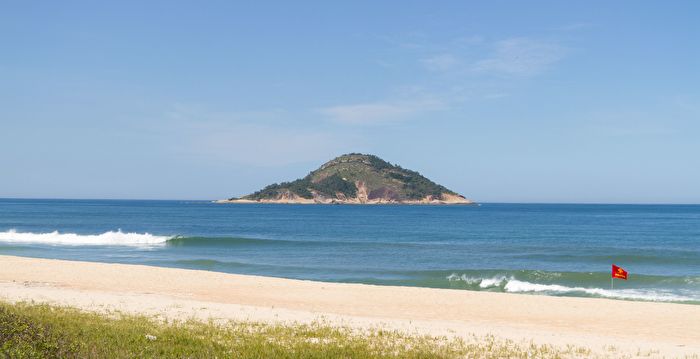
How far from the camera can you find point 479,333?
51.4 ft

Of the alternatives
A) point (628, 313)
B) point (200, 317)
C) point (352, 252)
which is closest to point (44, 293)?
point (200, 317)

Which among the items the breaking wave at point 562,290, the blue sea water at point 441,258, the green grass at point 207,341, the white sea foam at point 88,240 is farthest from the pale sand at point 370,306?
the white sea foam at point 88,240

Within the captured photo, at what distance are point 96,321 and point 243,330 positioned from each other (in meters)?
3.58

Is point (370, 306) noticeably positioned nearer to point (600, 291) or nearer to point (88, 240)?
point (600, 291)

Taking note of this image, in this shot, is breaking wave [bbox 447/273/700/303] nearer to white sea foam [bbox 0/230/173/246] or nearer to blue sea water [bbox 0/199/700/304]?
blue sea water [bbox 0/199/700/304]

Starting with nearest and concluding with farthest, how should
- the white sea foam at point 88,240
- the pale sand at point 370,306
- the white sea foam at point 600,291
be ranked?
the pale sand at point 370,306, the white sea foam at point 600,291, the white sea foam at point 88,240

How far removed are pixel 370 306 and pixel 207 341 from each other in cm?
1131

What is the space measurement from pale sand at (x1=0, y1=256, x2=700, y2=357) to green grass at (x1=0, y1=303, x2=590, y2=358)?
5.21 feet

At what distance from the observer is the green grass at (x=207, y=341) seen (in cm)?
1033

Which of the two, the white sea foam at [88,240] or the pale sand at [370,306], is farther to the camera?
the white sea foam at [88,240]

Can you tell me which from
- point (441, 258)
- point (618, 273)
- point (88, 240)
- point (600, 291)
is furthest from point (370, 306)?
point (88, 240)

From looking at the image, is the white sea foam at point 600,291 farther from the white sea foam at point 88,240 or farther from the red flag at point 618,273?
the white sea foam at point 88,240

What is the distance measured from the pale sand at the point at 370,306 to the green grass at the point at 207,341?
159 cm

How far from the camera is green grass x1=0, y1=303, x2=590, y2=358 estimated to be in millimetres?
10328
